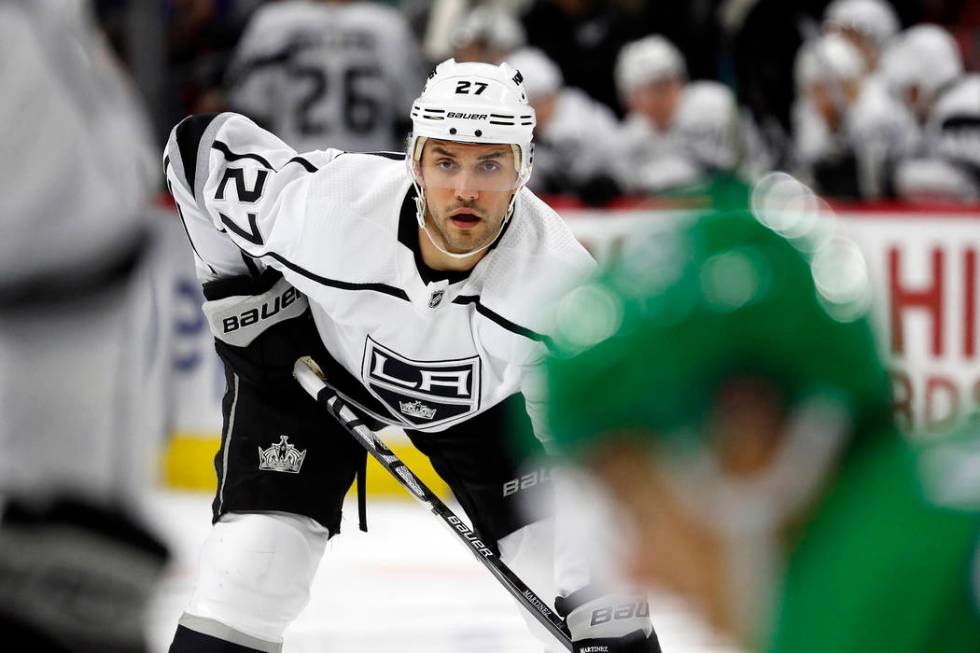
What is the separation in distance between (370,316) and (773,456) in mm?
2036

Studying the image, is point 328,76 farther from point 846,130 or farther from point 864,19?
point 864,19

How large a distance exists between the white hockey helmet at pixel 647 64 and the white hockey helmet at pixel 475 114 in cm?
382

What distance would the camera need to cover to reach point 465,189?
2.85 metres

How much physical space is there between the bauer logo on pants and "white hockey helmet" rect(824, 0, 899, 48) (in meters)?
4.21

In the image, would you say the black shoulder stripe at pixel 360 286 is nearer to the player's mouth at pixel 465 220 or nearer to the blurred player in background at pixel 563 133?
the player's mouth at pixel 465 220

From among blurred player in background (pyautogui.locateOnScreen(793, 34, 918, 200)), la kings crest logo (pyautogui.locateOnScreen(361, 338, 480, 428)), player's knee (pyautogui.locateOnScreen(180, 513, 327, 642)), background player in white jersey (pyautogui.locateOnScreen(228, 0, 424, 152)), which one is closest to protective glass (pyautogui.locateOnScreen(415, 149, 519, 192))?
la kings crest logo (pyautogui.locateOnScreen(361, 338, 480, 428))

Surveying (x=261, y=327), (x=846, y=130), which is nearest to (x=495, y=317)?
(x=261, y=327)

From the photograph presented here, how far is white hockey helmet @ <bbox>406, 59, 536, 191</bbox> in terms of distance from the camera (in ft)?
9.47

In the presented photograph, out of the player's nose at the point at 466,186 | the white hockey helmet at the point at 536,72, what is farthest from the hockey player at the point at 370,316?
the white hockey helmet at the point at 536,72

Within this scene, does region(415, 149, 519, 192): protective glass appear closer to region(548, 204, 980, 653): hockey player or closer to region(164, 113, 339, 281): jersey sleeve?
region(164, 113, 339, 281): jersey sleeve

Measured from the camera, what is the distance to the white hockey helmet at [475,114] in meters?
2.89

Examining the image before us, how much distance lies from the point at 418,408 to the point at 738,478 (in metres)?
2.10

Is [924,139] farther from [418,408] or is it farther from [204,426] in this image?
[418,408]

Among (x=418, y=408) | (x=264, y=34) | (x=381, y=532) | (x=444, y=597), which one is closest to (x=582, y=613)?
(x=418, y=408)
